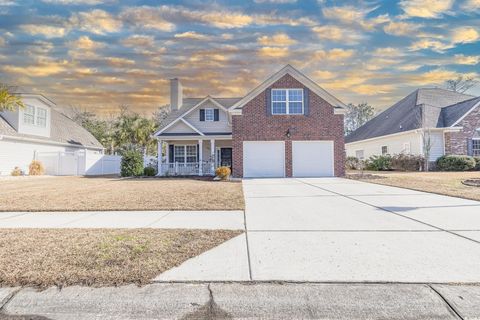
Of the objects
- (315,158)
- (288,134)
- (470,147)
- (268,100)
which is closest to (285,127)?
(288,134)

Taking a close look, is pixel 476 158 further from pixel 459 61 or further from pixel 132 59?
pixel 132 59

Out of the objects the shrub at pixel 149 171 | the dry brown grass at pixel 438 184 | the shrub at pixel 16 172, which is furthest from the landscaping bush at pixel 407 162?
the shrub at pixel 16 172

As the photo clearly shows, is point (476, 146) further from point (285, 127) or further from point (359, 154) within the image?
point (285, 127)

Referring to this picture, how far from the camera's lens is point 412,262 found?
11.5 ft

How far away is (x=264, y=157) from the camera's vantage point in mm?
18688

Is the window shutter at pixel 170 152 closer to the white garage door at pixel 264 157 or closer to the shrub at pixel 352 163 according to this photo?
the white garage door at pixel 264 157

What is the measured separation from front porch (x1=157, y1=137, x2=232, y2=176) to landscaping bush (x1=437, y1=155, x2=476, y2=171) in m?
17.1

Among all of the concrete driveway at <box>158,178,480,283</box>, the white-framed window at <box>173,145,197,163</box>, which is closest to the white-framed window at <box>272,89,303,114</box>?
the white-framed window at <box>173,145,197,163</box>

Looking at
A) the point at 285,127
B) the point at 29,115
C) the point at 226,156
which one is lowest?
the point at 226,156

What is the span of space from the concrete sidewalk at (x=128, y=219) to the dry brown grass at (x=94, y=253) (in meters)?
0.50

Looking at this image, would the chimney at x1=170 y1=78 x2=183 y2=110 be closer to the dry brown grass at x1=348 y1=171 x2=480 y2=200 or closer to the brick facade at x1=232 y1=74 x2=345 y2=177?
the brick facade at x1=232 y1=74 x2=345 y2=177

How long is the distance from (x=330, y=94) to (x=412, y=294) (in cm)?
1712

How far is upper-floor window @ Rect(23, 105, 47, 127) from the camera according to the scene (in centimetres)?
2229

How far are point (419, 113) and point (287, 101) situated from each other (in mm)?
13749
